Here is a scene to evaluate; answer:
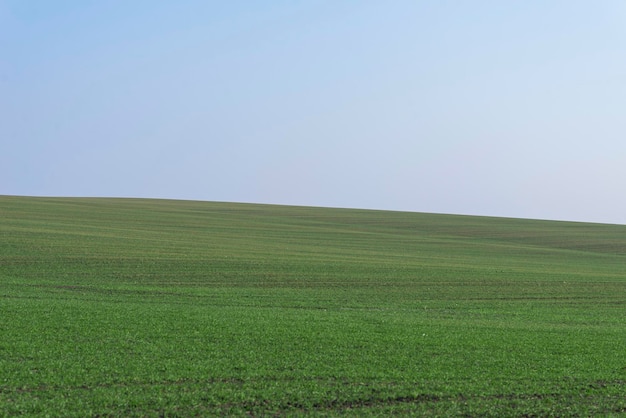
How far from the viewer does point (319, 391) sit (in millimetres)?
12250

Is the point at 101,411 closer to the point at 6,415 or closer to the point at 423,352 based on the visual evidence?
the point at 6,415

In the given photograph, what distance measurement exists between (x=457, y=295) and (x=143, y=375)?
17.9 m

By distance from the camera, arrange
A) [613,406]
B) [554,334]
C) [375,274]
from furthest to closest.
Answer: [375,274], [554,334], [613,406]

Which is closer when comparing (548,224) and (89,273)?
Result: (89,273)

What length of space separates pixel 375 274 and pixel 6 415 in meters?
24.5

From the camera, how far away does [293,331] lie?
1781 centimetres

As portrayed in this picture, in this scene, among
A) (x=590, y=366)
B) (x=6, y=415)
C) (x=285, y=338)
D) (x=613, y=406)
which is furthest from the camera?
(x=285, y=338)

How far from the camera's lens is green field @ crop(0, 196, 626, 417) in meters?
11.9

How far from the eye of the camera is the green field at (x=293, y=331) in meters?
11.9

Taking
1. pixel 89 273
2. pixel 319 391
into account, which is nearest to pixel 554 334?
pixel 319 391

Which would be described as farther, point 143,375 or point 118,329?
point 118,329

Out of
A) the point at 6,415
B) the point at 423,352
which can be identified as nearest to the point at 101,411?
the point at 6,415

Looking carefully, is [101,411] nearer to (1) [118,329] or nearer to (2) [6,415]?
(2) [6,415]

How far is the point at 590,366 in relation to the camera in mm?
14969
